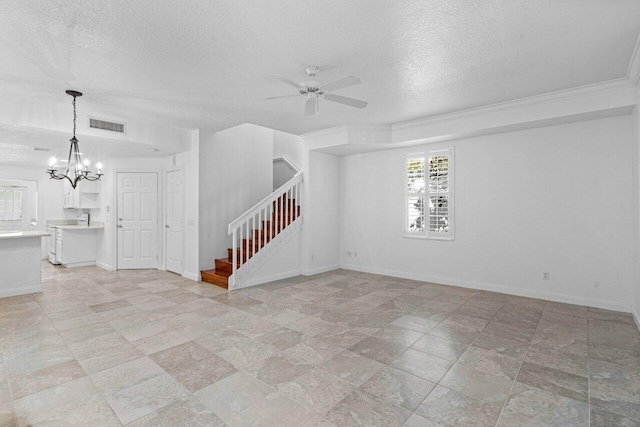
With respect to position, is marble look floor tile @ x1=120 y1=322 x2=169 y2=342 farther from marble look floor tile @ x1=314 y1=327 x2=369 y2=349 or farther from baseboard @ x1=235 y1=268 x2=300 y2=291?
marble look floor tile @ x1=314 y1=327 x2=369 y2=349

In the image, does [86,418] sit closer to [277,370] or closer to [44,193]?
[277,370]

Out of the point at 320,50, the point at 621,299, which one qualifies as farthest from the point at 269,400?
the point at 621,299

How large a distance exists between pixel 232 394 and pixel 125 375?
99cm

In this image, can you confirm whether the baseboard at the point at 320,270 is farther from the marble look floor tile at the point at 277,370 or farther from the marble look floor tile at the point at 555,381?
the marble look floor tile at the point at 555,381

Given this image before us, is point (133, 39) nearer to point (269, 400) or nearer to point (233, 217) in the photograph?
point (269, 400)

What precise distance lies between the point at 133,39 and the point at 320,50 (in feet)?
5.60

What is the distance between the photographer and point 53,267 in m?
7.55

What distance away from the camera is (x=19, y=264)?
507 cm

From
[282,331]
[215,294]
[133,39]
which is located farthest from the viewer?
[215,294]

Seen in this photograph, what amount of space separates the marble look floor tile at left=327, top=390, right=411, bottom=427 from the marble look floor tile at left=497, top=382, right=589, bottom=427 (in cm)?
65

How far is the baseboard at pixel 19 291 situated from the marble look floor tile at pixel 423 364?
5818 millimetres

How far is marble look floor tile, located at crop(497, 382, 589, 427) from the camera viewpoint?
206cm

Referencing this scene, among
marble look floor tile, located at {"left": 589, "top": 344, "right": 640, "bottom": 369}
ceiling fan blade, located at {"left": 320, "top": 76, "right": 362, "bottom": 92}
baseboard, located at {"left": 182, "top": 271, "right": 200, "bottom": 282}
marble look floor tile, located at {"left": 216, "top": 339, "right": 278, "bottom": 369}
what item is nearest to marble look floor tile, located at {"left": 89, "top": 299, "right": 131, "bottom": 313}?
baseboard, located at {"left": 182, "top": 271, "right": 200, "bottom": 282}

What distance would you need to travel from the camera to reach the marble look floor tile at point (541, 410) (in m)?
2.06
